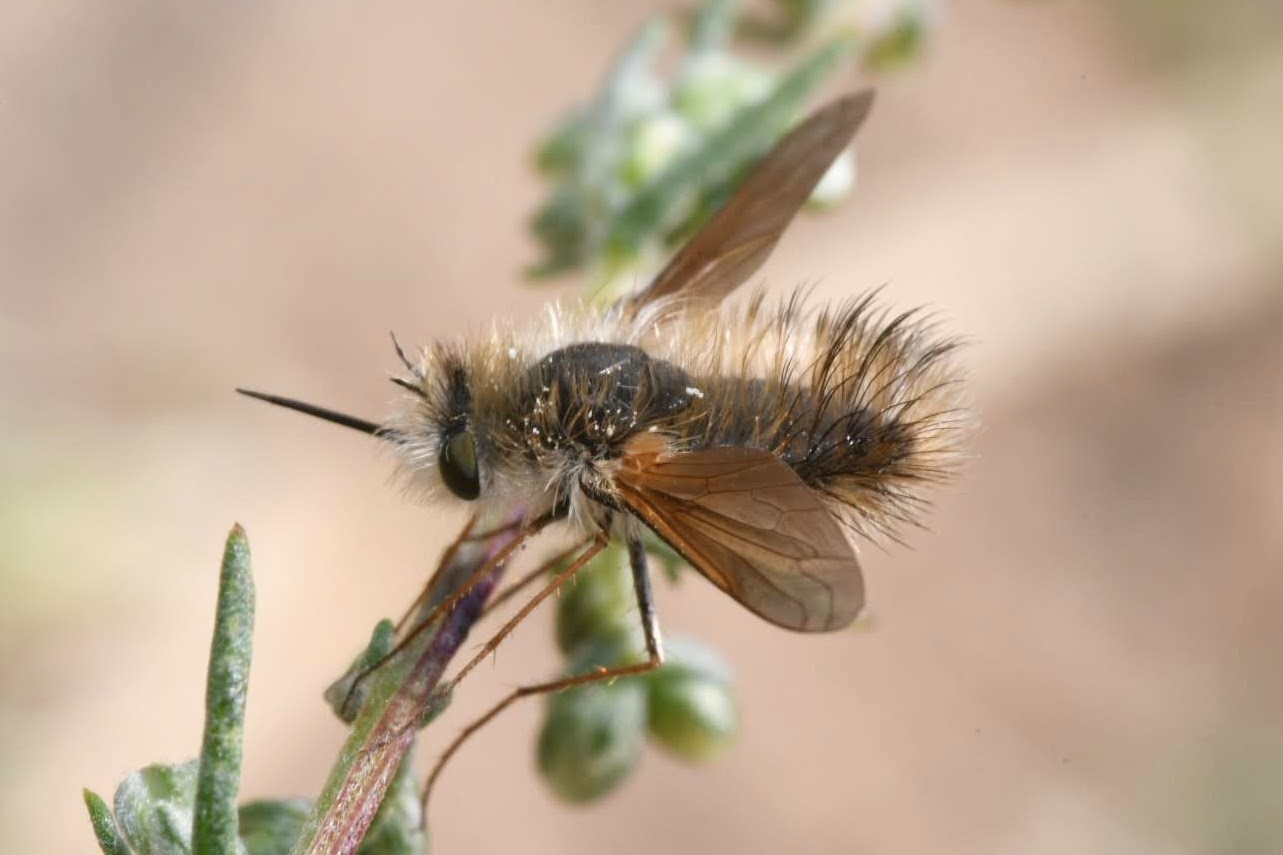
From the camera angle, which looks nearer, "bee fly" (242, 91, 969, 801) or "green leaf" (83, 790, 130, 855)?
"green leaf" (83, 790, 130, 855)

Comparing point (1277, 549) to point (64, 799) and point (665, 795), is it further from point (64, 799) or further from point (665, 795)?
point (64, 799)

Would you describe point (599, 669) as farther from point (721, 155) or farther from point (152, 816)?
point (721, 155)

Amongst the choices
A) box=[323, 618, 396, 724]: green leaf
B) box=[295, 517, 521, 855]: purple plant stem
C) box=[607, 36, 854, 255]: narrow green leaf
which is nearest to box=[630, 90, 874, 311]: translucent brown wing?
box=[607, 36, 854, 255]: narrow green leaf

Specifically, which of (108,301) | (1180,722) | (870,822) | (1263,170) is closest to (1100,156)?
(1263,170)

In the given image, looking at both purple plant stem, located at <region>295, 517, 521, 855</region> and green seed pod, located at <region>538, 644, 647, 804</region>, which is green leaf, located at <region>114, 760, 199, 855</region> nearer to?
purple plant stem, located at <region>295, 517, 521, 855</region>

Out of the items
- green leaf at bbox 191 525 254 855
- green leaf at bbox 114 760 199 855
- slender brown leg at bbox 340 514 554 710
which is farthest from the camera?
slender brown leg at bbox 340 514 554 710

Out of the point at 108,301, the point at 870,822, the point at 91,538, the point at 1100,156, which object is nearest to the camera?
the point at 91,538

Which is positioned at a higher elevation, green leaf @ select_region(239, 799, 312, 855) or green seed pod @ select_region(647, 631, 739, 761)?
green seed pod @ select_region(647, 631, 739, 761)
